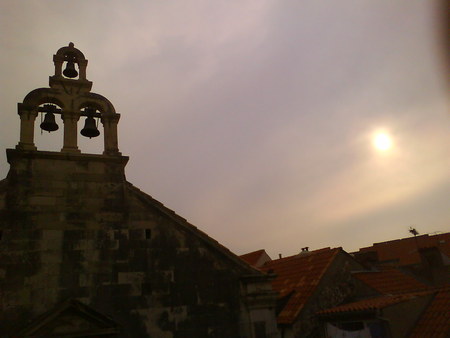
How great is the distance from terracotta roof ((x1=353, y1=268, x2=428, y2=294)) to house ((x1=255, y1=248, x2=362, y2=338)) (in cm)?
57

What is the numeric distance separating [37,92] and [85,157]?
2096 mm

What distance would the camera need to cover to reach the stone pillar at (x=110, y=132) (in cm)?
976

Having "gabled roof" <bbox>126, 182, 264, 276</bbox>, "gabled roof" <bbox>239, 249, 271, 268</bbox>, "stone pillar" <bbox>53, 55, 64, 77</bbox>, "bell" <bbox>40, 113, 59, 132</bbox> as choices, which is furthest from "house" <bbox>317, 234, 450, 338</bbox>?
"gabled roof" <bbox>239, 249, 271, 268</bbox>

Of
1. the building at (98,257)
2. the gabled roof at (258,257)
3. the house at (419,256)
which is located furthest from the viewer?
the gabled roof at (258,257)

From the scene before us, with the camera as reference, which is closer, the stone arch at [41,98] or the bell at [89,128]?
the stone arch at [41,98]

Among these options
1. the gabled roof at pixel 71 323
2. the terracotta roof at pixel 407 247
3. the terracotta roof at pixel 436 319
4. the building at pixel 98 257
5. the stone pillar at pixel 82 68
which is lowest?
the terracotta roof at pixel 436 319

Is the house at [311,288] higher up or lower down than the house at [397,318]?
higher up

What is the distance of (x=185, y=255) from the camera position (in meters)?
9.14

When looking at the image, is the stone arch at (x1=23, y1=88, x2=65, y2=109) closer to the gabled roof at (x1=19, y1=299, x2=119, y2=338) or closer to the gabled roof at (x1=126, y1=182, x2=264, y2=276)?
the gabled roof at (x1=126, y1=182, x2=264, y2=276)

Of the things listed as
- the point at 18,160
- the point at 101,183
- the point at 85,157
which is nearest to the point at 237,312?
the point at 101,183

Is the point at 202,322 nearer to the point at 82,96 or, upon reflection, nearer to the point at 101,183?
the point at 101,183

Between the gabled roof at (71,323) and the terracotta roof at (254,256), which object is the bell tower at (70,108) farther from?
the terracotta roof at (254,256)

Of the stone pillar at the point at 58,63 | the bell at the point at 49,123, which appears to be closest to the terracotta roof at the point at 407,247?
the bell at the point at 49,123

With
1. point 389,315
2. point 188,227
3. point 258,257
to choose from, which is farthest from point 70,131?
point 258,257
